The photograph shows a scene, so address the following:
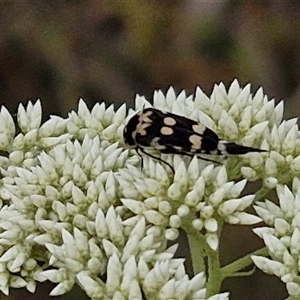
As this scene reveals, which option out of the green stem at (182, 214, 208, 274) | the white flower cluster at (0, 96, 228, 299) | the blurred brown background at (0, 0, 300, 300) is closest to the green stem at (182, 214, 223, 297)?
the green stem at (182, 214, 208, 274)

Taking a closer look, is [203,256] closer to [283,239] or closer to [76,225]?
[283,239]

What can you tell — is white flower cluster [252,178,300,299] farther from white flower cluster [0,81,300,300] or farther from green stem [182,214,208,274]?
green stem [182,214,208,274]

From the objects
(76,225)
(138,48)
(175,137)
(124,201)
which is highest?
(175,137)

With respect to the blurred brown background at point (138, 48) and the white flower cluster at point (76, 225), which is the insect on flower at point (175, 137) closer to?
the white flower cluster at point (76, 225)

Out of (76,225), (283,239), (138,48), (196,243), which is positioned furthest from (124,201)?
(138,48)

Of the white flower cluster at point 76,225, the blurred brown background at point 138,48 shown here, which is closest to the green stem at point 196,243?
the white flower cluster at point 76,225

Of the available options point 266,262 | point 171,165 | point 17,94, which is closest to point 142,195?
point 171,165
